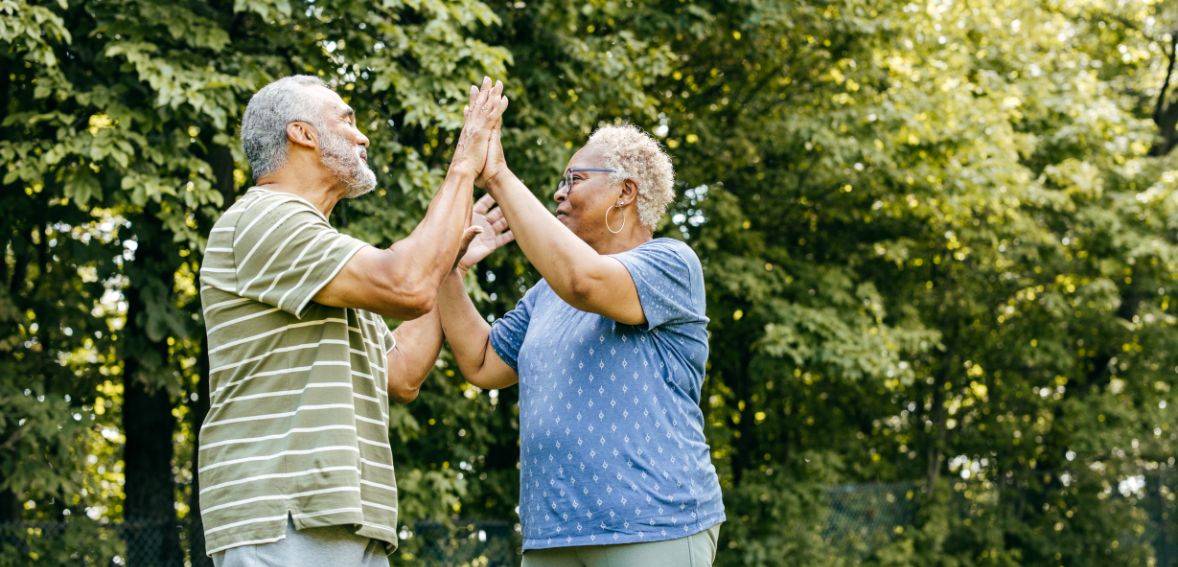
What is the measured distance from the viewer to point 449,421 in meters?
8.35

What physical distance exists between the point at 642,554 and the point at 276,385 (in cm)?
86

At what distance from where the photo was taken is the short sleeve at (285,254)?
87.5 inches

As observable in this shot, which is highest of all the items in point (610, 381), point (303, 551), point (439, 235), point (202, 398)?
point (439, 235)

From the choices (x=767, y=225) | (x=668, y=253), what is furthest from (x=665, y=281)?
(x=767, y=225)

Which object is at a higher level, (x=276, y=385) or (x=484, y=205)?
(x=484, y=205)

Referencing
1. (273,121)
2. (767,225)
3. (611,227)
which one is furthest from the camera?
(767,225)

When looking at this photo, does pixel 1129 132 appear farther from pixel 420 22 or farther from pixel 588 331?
pixel 588 331

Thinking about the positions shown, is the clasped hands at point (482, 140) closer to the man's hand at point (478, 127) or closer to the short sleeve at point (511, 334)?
the man's hand at point (478, 127)

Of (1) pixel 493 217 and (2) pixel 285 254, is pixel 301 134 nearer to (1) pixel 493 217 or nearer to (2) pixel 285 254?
(2) pixel 285 254

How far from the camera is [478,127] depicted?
2.50 m

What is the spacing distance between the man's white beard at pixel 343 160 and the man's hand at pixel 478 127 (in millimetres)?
207

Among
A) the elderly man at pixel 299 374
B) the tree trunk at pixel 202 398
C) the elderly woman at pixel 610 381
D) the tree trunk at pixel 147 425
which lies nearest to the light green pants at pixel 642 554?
the elderly woman at pixel 610 381

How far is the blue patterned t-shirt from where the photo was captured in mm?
2572

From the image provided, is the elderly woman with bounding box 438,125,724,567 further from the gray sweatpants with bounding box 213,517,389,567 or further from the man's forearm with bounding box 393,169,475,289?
the gray sweatpants with bounding box 213,517,389,567
